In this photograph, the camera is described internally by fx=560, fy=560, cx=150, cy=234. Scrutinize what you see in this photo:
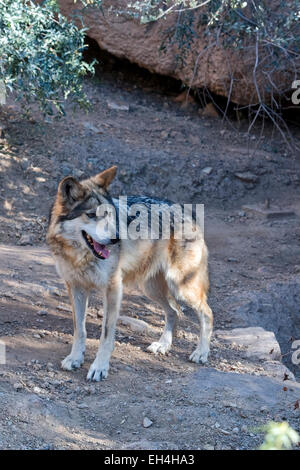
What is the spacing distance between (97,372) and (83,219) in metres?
1.36

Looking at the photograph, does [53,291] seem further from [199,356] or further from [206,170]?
[206,170]

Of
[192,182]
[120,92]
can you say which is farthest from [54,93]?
[120,92]

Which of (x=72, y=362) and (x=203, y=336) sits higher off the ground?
(x=203, y=336)

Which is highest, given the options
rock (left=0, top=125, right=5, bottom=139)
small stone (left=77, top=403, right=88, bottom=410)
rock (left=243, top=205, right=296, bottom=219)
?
rock (left=0, top=125, right=5, bottom=139)

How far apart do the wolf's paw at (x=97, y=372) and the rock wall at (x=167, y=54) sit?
8602 millimetres

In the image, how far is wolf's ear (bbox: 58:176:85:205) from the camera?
16.0 ft

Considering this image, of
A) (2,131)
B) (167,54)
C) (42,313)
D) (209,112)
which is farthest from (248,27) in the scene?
(209,112)

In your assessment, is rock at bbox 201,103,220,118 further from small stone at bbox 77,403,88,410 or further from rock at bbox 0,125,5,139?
small stone at bbox 77,403,88,410

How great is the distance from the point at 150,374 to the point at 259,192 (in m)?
7.16

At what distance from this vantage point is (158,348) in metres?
5.69

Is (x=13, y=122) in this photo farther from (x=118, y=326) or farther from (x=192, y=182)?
(x=118, y=326)

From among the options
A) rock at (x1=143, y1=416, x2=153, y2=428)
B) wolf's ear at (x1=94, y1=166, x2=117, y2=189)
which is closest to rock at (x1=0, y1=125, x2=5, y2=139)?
wolf's ear at (x1=94, y1=166, x2=117, y2=189)

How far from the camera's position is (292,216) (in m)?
10.6

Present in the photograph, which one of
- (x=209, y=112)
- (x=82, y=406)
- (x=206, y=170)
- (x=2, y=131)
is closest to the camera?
(x=82, y=406)
